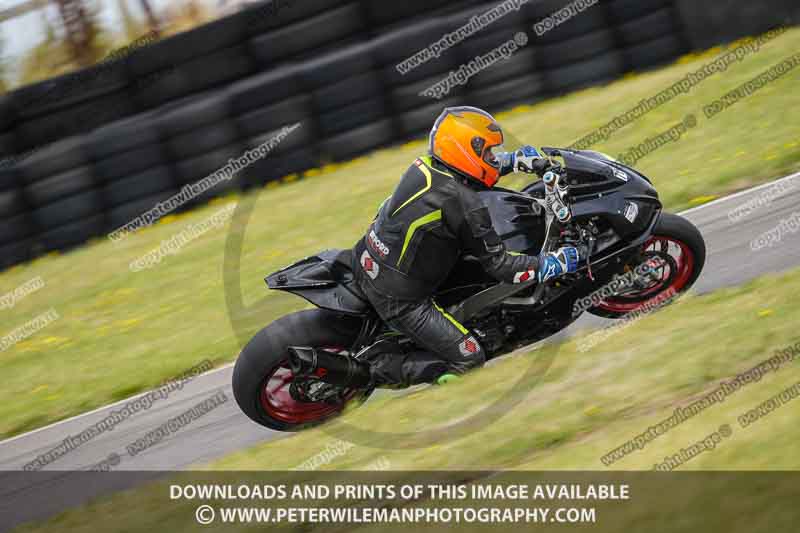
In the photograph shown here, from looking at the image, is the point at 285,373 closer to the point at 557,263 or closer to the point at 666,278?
the point at 557,263

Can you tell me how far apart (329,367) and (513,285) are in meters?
1.28

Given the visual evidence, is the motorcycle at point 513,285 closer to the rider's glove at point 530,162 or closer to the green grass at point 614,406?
the rider's glove at point 530,162

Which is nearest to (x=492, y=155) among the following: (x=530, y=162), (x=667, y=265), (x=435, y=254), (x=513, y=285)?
(x=530, y=162)

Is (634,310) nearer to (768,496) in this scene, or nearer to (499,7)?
(768,496)

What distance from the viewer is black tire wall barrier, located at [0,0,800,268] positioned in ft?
38.8

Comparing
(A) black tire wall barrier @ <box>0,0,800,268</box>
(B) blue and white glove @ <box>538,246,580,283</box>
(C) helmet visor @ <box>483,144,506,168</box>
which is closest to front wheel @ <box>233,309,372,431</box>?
(B) blue and white glove @ <box>538,246,580,283</box>

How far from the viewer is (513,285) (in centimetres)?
582

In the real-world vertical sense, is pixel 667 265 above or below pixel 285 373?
below

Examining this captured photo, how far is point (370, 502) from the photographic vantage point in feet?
16.6

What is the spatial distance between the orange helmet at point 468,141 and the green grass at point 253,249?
132 inches

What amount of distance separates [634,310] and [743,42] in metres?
7.16

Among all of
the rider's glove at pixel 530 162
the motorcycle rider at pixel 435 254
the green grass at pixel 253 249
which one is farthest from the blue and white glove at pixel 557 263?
the green grass at pixel 253 249

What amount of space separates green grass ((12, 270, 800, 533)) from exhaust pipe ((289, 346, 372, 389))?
35 cm

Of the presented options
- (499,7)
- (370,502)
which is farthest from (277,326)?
(499,7)
